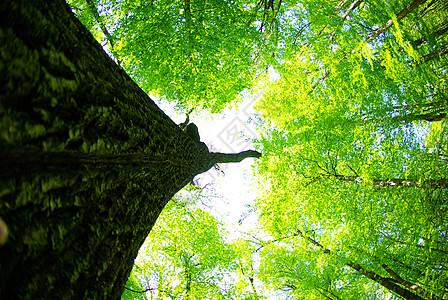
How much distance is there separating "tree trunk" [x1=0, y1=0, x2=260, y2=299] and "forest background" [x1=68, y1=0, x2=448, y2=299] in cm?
286

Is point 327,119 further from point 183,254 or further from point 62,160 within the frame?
point 183,254

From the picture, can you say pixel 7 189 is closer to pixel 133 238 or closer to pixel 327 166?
pixel 133 238

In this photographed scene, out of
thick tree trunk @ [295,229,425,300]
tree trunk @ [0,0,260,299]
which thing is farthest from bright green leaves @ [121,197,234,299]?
tree trunk @ [0,0,260,299]

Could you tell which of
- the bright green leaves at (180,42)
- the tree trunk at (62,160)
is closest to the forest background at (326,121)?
the bright green leaves at (180,42)

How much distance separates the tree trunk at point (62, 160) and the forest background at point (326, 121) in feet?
9.39

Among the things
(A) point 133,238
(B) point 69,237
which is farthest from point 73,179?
(A) point 133,238

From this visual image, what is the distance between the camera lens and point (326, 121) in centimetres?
512

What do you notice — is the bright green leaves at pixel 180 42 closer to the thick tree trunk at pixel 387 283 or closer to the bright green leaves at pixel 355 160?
the bright green leaves at pixel 355 160

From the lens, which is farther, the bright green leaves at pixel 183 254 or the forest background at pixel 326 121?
the bright green leaves at pixel 183 254

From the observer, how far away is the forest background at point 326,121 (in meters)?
3.34

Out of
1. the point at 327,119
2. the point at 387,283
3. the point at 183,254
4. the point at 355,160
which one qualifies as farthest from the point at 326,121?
the point at 183,254

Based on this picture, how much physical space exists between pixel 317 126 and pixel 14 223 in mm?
5645

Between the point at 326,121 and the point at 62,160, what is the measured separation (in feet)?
17.2

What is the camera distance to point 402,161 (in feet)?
14.4
